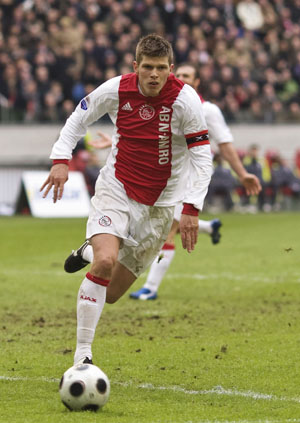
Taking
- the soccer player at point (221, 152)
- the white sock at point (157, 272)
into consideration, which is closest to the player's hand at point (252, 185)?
the soccer player at point (221, 152)

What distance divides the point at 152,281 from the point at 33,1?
61.0 feet

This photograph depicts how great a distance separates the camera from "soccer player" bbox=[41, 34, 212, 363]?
19.7 feet

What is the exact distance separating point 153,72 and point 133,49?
68.3 ft

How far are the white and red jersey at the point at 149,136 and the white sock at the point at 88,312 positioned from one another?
0.81 metres

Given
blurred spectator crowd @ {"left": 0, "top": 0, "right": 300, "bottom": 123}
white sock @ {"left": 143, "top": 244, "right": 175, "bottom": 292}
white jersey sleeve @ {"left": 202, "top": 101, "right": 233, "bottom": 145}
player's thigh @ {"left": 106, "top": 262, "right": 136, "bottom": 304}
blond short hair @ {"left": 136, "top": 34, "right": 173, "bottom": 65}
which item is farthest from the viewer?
blurred spectator crowd @ {"left": 0, "top": 0, "right": 300, "bottom": 123}

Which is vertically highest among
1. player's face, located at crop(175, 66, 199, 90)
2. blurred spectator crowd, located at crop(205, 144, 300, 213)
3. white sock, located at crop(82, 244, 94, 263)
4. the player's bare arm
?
player's face, located at crop(175, 66, 199, 90)

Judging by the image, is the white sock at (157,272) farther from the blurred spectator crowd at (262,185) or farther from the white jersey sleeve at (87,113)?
the blurred spectator crowd at (262,185)

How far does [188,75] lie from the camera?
9.46 metres

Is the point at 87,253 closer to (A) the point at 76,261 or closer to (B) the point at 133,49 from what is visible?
(A) the point at 76,261

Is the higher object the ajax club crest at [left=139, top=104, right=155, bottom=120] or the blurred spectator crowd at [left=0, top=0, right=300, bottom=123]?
the ajax club crest at [left=139, top=104, right=155, bottom=120]

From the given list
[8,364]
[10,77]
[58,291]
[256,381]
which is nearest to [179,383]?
[256,381]

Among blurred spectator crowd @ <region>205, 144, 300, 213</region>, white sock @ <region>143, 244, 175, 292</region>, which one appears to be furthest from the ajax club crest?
blurred spectator crowd @ <region>205, 144, 300, 213</region>

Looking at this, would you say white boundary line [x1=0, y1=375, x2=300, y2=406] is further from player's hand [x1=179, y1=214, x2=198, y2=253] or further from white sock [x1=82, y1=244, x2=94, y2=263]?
white sock [x1=82, y1=244, x2=94, y2=263]

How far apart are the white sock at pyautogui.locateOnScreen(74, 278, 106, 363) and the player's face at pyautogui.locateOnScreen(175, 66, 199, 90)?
4093mm
